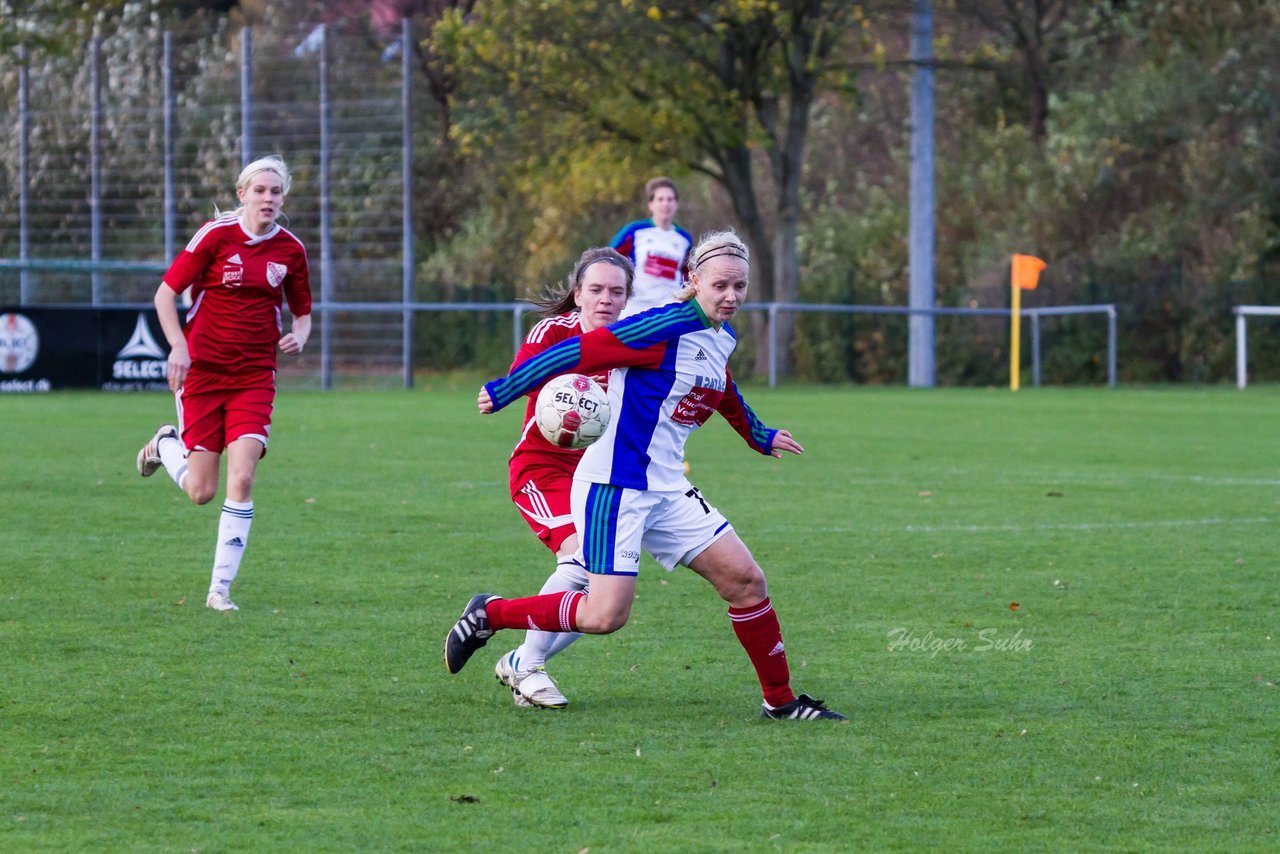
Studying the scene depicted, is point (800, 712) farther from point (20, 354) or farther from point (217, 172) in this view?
point (217, 172)

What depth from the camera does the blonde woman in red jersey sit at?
7.43 meters

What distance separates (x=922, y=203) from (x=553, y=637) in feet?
75.8

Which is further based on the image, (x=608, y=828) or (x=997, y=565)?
(x=997, y=565)

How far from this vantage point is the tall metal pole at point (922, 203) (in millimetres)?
27344

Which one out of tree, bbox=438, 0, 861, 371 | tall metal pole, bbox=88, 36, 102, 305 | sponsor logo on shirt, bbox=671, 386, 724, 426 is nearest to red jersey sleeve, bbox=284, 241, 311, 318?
sponsor logo on shirt, bbox=671, 386, 724, 426

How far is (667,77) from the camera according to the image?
28.6 m

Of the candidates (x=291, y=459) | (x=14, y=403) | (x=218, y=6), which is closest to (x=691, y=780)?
(x=291, y=459)

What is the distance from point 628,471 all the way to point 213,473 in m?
3.06

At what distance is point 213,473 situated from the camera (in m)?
7.64

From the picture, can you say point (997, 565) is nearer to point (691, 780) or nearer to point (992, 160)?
point (691, 780)

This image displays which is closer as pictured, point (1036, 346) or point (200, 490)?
point (200, 490)

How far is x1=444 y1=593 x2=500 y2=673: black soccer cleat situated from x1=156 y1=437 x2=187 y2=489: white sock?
268 cm

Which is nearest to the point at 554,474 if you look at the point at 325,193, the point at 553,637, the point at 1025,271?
the point at 553,637

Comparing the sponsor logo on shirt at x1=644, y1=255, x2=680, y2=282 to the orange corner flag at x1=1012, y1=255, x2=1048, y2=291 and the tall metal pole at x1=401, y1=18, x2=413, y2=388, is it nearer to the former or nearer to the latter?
the tall metal pole at x1=401, y1=18, x2=413, y2=388
